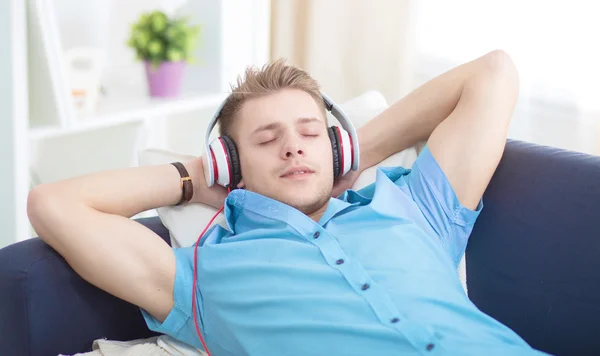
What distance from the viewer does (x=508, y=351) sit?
134 cm

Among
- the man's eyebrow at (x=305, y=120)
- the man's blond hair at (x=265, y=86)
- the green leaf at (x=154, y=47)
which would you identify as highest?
the man's blond hair at (x=265, y=86)

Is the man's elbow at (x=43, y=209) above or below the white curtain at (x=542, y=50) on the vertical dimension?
below

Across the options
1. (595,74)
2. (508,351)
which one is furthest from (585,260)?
(595,74)

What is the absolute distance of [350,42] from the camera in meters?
2.90

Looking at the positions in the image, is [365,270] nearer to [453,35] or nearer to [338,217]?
[338,217]

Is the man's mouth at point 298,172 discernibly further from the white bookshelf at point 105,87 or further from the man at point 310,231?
the white bookshelf at point 105,87

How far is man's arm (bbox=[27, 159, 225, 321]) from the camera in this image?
147 cm

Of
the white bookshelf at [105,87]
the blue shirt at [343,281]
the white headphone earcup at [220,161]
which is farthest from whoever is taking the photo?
the white bookshelf at [105,87]

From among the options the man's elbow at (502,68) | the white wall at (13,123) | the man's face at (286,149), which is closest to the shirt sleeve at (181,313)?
the man's face at (286,149)

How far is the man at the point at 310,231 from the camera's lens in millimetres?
1392

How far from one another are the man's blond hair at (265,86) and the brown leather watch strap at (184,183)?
13 centimetres

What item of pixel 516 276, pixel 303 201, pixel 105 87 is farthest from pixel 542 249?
pixel 105 87

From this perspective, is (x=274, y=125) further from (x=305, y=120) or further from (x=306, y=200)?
(x=306, y=200)

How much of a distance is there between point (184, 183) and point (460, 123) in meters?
0.62
